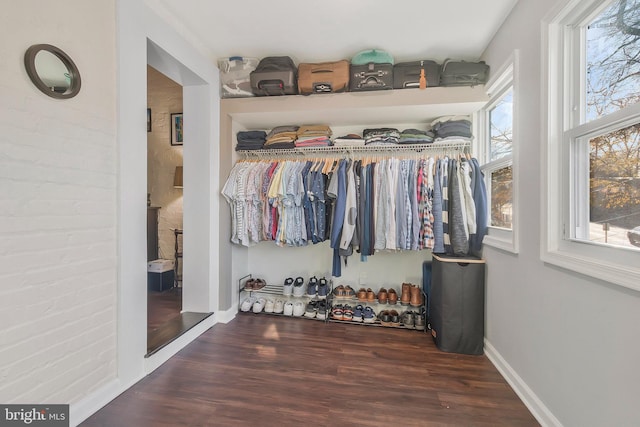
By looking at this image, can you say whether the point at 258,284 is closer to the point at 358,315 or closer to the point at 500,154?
the point at 358,315

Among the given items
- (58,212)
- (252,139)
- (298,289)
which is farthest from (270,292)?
(58,212)

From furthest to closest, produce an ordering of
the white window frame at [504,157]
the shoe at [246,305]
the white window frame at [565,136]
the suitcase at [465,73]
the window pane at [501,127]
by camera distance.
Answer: the shoe at [246,305], the suitcase at [465,73], the window pane at [501,127], the white window frame at [504,157], the white window frame at [565,136]

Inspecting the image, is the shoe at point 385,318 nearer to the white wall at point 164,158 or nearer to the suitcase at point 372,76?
the suitcase at point 372,76

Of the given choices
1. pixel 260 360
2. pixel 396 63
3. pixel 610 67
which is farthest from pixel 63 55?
pixel 610 67

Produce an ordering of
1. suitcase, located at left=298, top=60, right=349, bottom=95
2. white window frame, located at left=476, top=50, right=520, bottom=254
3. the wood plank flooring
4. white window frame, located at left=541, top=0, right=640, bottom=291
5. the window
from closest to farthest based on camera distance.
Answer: white window frame, located at left=541, top=0, right=640, bottom=291, the wood plank flooring, white window frame, located at left=476, top=50, right=520, bottom=254, the window, suitcase, located at left=298, top=60, right=349, bottom=95

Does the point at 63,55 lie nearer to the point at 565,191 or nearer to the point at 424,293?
the point at 565,191

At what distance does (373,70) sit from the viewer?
2.10 metres

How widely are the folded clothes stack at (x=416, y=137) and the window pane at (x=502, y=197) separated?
0.62 meters

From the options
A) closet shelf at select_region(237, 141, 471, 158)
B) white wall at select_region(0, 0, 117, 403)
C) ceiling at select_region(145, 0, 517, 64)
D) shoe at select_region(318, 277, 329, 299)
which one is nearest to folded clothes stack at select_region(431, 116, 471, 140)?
closet shelf at select_region(237, 141, 471, 158)

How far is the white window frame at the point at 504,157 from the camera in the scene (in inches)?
63.8

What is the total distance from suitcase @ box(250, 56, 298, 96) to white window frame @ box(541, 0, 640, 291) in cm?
172

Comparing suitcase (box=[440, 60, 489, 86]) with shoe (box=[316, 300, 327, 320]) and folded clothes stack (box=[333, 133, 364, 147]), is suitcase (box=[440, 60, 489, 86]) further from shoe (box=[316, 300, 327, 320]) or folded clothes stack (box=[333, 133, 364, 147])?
shoe (box=[316, 300, 327, 320])

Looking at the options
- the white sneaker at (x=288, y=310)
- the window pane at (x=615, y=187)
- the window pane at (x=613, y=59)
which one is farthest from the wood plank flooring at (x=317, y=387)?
the window pane at (x=613, y=59)

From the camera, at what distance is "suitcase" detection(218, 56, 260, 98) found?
230 cm
